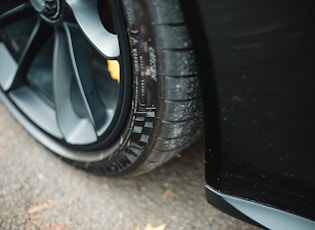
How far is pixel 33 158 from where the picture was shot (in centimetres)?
186

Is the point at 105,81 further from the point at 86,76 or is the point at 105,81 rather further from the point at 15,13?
the point at 15,13

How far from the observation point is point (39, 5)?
4.97 feet

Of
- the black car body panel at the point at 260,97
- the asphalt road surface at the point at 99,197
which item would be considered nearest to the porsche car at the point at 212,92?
the black car body panel at the point at 260,97

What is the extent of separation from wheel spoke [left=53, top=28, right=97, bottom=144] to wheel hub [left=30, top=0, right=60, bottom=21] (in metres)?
0.08

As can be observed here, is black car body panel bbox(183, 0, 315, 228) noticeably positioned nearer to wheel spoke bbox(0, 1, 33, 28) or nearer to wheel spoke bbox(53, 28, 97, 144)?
wheel spoke bbox(53, 28, 97, 144)

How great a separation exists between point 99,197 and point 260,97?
91cm

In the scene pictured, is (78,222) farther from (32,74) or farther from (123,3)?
(123,3)

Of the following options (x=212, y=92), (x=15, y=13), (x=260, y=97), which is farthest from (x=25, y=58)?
(x=260, y=97)

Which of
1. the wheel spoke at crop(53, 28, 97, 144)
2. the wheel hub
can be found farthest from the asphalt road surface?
the wheel hub

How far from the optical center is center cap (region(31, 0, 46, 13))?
1.49 metres

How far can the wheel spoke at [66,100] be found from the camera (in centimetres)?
159

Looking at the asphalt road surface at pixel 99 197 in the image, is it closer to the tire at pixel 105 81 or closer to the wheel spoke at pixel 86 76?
the tire at pixel 105 81

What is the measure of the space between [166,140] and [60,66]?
57 cm

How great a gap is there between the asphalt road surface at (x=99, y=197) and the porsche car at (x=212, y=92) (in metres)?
0.14
